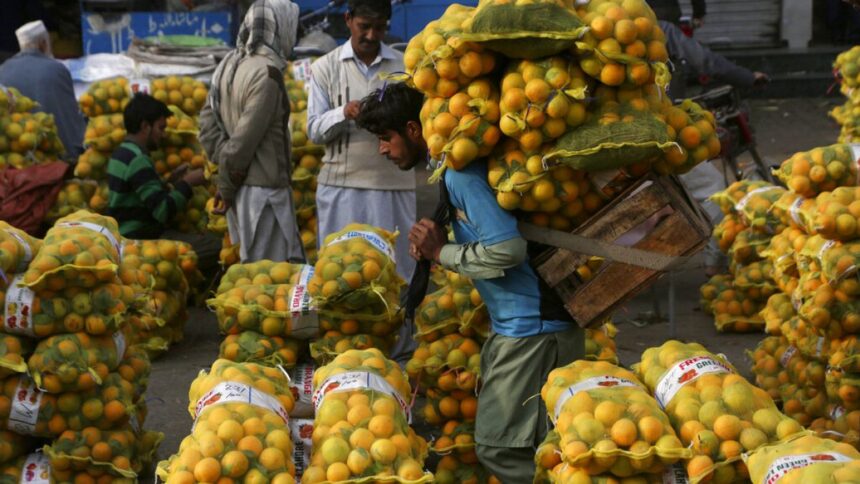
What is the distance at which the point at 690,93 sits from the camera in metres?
12.7

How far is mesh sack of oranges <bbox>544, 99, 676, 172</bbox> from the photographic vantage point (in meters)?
3.61

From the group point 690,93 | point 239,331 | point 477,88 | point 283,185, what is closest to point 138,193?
point 283,185

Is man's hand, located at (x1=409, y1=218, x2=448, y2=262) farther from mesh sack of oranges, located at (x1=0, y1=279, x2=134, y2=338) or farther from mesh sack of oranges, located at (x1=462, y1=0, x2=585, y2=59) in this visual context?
mesh sack of oranges, located at (x1=0, y1=279, x2=134, y2=338)

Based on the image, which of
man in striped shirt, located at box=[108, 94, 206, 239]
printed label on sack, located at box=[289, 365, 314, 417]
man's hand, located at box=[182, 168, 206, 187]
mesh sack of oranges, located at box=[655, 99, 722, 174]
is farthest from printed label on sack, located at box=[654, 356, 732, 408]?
man's hand, located at box=[182, 168, 206, 187]

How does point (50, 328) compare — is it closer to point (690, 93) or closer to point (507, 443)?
point (507, 443)

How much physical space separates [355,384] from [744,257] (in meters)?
4.29

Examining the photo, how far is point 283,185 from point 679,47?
448 centimetres

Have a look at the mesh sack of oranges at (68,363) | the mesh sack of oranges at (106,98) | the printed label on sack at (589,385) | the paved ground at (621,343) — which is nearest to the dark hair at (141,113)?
the mesh sack of oranges at (106,98)

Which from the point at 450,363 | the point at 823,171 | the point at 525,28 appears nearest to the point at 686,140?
the point at 525,28

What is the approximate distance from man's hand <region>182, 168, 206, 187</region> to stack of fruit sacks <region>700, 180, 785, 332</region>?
3416 millimetres

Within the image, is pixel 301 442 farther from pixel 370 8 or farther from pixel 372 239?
pixel 370 8

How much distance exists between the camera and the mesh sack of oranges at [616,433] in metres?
3.14

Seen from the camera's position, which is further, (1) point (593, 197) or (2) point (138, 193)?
(2) point (138, 193)

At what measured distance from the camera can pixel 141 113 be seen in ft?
23.9
